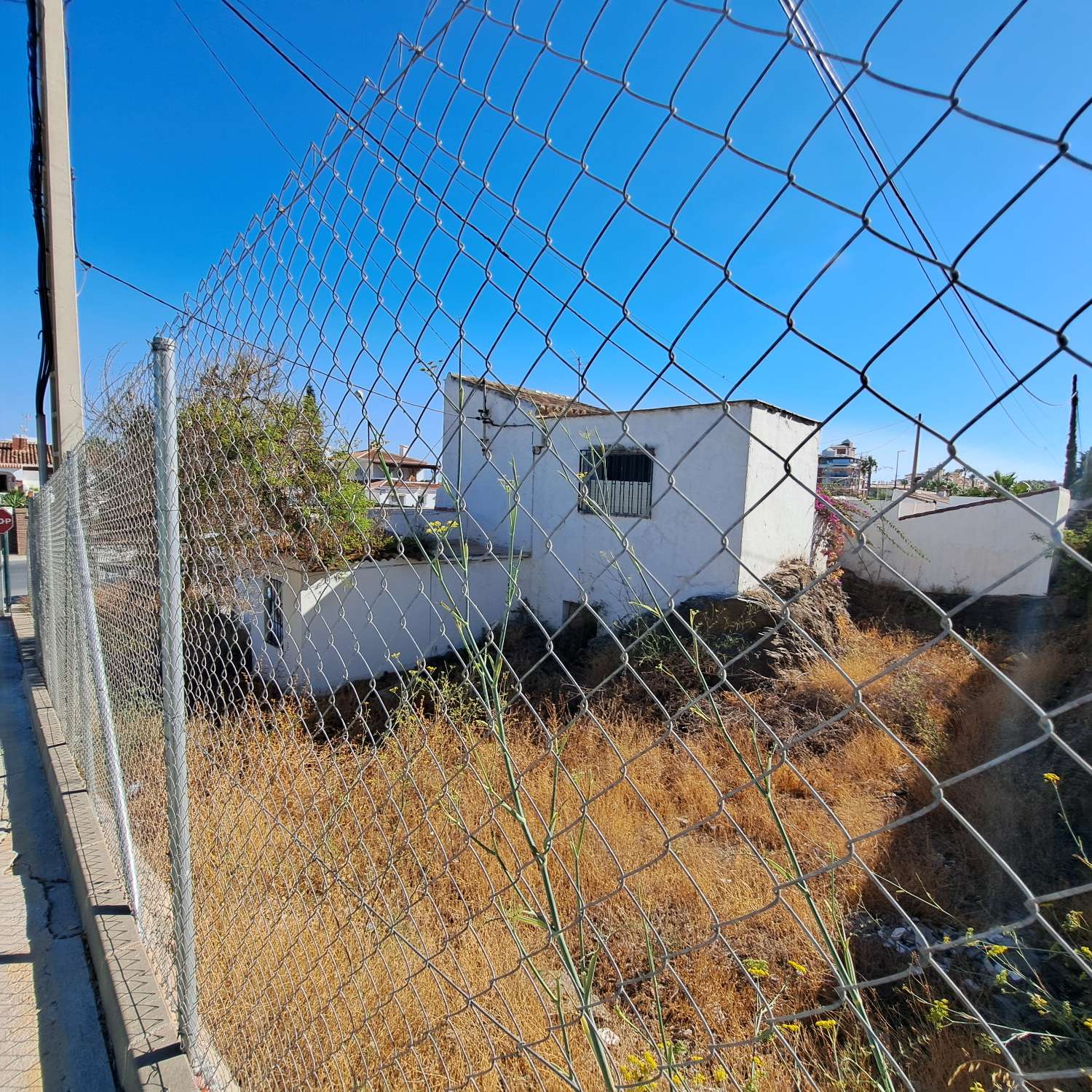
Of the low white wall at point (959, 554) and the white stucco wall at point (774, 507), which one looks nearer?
the white stucco wall at point (774, 507)

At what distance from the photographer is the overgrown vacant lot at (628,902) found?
0.96 metres

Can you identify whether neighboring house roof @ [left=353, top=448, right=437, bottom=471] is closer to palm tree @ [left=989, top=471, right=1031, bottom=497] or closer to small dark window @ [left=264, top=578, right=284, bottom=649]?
small dark window @ [left=264, top=578, right=284, bottom=649]

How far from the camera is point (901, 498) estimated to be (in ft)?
1.78

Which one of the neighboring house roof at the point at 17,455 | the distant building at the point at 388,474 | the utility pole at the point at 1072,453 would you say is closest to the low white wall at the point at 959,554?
the distant building at the point at 388,474

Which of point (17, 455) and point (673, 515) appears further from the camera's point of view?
point (17, 455)

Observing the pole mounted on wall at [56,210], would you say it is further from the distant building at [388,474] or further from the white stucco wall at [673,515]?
the white stucco wall at [673,515]

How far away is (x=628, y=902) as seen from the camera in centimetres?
287

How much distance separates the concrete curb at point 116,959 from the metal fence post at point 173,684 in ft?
0.28

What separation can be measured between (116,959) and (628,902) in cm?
202

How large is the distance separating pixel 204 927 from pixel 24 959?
31.0 inches

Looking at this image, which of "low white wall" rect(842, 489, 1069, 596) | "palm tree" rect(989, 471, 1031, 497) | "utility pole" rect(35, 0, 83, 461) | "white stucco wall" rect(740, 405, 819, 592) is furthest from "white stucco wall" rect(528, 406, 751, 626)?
"palm tree" rect(989, 471, 1031, 497)

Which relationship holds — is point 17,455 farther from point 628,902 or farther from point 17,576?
point 628,902

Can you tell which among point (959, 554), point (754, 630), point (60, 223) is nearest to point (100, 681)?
point (60, 223)

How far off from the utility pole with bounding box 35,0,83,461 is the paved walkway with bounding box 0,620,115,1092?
222cm
